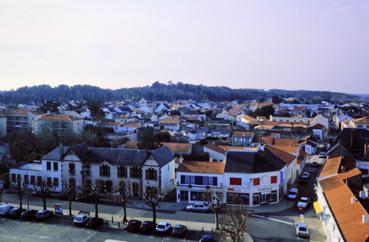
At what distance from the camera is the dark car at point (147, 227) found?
29.2 m

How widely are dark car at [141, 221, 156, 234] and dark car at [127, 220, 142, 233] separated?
36cm

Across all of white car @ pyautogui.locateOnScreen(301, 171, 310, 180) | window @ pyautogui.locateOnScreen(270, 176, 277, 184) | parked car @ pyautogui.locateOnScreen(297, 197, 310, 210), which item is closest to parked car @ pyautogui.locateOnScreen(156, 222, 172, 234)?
window @ pyautogui.locateOnScreen(270, 176, 277, 184)

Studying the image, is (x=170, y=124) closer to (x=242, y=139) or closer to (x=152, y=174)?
(x=242, y=139)

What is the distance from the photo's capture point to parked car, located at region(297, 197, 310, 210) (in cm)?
3472

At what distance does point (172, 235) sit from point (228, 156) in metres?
10.8

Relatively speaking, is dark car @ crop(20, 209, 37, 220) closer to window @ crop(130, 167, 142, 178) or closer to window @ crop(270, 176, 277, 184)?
window @ crop(130, 167, 142, 178)

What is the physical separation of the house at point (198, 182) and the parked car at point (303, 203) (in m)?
6.40

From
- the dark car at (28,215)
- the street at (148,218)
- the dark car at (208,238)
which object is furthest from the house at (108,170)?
the dark car at (208,238)

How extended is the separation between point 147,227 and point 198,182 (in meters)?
8.65

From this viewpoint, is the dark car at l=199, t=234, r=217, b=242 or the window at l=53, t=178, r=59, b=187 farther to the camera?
the window at l=53, t=178, r=59, b=187

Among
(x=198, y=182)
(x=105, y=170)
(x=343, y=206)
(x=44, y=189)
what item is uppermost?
(x=343, y=206)

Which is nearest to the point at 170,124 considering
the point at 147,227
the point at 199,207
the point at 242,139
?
the point at 242,139

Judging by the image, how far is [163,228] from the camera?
95.0 ft

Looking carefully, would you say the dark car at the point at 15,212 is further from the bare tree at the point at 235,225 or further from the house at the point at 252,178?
the house at the point at 252,178
